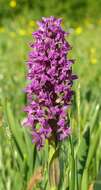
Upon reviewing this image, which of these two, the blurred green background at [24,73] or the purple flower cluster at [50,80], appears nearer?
the purple flower cluster at [50,80]

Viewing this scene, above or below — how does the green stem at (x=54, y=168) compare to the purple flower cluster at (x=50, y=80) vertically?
below

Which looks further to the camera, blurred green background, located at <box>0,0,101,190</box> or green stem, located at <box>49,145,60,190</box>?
blurred green background, located at <box>0,0,101,190</box>

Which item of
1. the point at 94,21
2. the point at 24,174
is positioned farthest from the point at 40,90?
the point at 94,21

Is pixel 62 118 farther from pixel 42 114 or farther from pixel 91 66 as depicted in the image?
pixel 91 66

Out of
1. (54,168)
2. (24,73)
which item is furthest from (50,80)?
(24,73)

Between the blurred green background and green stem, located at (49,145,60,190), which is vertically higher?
the blurred green background
